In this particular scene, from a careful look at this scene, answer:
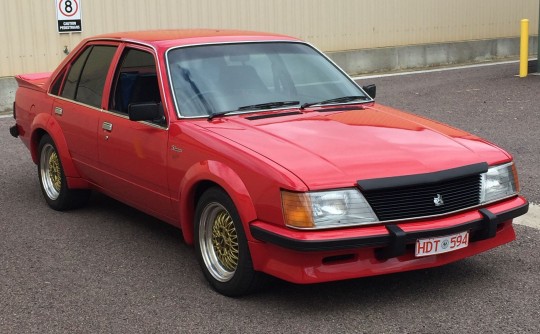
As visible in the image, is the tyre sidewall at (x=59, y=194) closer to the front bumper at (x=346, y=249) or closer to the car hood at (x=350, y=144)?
the car hood at (x=350, y=144)

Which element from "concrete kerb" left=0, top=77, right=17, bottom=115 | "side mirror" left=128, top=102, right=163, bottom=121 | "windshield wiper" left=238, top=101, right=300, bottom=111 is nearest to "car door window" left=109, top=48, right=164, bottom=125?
"side mirror" left=128, top=102, right=163, bottom=121

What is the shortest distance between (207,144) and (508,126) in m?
7.06

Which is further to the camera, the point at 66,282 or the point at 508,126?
the point at 508,126

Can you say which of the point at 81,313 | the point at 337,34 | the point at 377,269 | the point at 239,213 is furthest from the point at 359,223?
the point at 337,34

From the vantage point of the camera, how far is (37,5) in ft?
49.8

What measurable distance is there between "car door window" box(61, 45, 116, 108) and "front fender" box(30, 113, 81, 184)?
26 cm

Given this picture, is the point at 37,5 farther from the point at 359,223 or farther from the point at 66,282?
the point at 359,223

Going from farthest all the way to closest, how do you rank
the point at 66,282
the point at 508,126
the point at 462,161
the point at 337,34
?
1. the point at 337,34
2. the point at 508,126
3. the point at 66,282
4. the point at 462,161

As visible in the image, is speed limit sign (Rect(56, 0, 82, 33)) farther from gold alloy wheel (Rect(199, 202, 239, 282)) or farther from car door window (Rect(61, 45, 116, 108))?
gold alloy wheel (Rect(199, 202, 239, 282))

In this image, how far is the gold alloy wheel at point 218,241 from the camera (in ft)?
17.2

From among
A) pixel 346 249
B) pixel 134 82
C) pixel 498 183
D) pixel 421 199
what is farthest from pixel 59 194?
pixel 498 183

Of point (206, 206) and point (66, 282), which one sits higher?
point (206, 206)

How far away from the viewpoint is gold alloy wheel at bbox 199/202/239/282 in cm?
524

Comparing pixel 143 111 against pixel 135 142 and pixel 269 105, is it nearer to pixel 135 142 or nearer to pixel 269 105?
pixel 135 142
